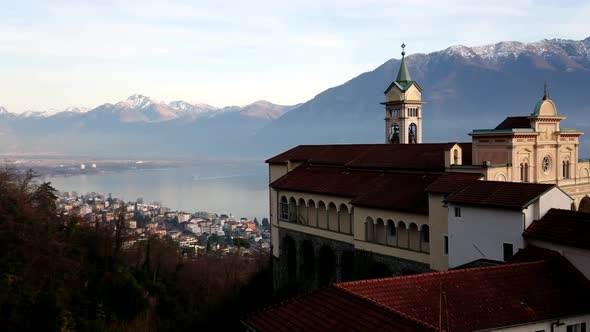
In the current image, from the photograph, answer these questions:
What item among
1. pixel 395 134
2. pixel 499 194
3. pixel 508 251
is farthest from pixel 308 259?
pixel 508 251

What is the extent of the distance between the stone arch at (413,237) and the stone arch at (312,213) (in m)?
8.43

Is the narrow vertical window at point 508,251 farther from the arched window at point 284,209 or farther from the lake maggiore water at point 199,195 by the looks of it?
the lake maggiore water at point 199,195

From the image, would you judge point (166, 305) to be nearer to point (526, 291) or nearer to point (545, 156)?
point (545, 156)

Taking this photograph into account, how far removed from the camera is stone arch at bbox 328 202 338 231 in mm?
33281

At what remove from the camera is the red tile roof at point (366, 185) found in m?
27.4

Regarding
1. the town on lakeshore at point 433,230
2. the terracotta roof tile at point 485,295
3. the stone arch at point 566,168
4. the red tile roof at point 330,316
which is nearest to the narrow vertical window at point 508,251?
the town on lakeshore at point 433,230

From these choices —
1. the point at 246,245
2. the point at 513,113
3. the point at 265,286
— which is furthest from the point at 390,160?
the point at 513,113

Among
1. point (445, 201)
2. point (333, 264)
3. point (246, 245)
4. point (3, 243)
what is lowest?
point (246, 245)

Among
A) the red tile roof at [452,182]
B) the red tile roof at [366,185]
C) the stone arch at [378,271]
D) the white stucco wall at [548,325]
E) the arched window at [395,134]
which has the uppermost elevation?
the arched window at [395,134]

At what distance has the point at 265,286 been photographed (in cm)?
4184

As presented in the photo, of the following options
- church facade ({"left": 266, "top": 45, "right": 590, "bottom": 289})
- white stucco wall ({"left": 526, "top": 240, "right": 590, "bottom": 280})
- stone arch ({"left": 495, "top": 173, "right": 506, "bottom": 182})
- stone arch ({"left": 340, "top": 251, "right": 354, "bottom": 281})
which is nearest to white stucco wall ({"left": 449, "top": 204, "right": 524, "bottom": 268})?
church facade ({"left": 266, "top": 45, "right": 590, "bottom": 289})

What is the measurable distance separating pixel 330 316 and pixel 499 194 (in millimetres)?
9238

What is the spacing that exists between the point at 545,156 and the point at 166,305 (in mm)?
25082

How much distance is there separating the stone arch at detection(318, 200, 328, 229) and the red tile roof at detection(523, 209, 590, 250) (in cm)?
1554
